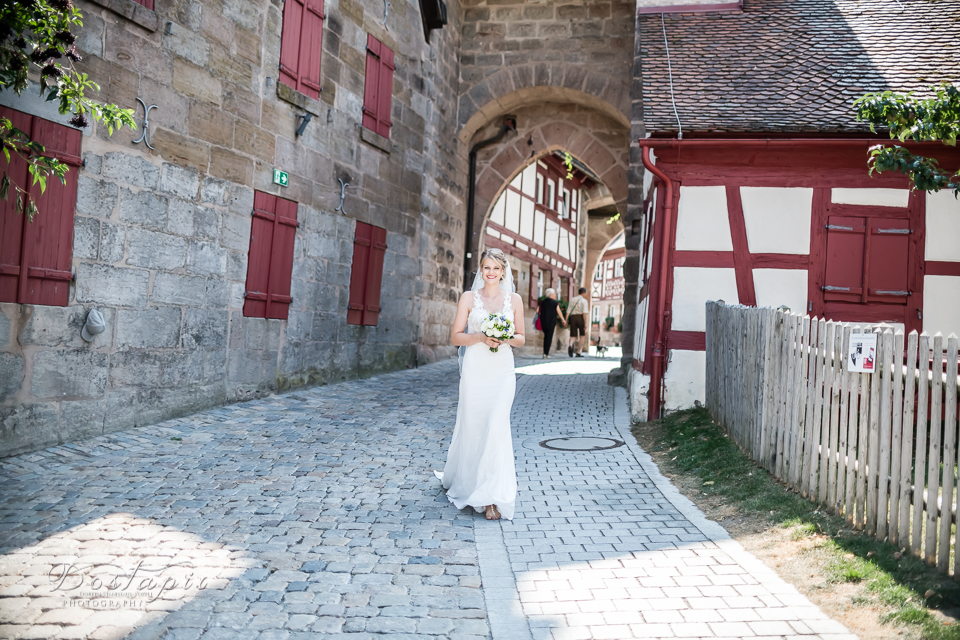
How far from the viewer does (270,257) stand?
29.6 ft

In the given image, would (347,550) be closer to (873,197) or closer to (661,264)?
(661,264)

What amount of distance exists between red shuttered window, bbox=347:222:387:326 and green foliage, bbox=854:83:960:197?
23.0 feet

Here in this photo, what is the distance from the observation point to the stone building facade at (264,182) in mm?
6578

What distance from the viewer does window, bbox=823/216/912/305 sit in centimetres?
816

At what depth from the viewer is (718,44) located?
9891 mm

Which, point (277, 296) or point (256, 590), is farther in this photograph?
point (277, 296)

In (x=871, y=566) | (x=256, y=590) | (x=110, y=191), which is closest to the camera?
(x=256, y=590)

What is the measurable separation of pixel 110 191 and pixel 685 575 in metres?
5.79

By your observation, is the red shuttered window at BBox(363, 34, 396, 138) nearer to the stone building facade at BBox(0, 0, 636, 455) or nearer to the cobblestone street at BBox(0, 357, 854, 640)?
the stone building facade at BBox(0, 0, 636, 455)

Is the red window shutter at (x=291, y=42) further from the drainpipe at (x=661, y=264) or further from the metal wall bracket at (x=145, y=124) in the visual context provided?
the drainpipe at (x=661, y=264)

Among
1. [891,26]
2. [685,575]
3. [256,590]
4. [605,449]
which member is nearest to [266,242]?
[605,449]

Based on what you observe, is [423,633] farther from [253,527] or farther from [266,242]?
[266,242]

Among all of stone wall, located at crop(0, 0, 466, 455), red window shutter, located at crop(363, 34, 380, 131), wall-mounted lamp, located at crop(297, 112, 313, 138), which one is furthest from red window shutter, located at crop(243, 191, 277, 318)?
red window shutter, located at crop(363, 34, 380, 131)

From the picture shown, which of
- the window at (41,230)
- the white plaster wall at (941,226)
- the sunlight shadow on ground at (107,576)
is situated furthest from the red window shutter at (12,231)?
the white plaster wall at (941,226)
